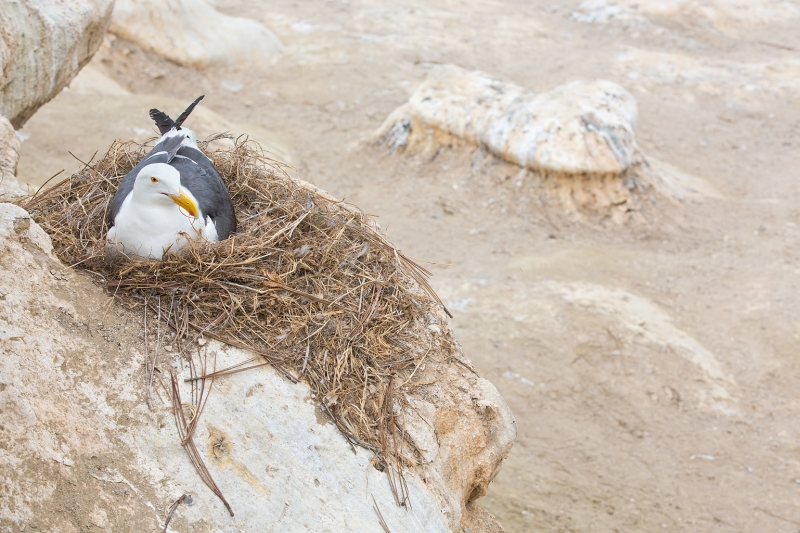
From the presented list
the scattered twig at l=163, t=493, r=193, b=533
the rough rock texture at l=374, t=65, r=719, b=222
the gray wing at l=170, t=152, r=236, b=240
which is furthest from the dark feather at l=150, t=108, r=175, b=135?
the rough rock texture at l=374, t=65, r=719, b=222

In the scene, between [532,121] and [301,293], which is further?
[532,121]

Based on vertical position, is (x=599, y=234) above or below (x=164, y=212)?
below

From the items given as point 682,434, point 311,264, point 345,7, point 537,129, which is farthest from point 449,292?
point 345,7

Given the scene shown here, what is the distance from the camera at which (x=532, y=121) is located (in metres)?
→ 8.93

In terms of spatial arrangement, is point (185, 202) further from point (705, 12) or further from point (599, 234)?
point (705, 12)

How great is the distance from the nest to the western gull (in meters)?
0.08

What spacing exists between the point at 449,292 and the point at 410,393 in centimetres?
409

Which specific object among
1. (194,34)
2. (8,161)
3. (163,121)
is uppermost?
(163,121)

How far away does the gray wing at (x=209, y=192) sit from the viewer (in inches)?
130

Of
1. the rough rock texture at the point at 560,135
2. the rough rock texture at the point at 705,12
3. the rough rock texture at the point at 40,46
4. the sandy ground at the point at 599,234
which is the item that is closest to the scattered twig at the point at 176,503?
the sandy ground at the point at 599,234

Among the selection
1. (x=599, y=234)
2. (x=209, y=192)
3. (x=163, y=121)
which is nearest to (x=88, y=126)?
(x=163, y=121)

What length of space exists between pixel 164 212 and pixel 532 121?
6643mm

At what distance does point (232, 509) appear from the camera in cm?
228

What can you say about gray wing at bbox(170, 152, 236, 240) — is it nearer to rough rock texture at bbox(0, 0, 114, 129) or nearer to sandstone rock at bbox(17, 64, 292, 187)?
rough rock texture at bbox(0, 0, 114, 129)
